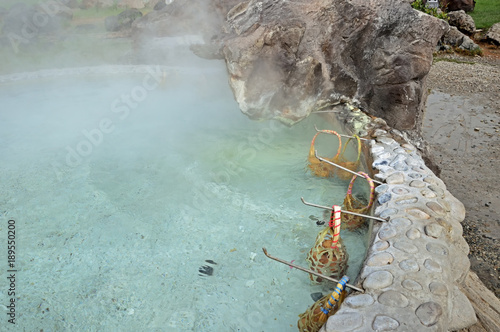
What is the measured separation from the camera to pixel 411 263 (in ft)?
6.29

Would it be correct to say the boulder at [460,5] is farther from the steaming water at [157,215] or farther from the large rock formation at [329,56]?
the steaming water at [157,215]

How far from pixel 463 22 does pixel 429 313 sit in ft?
41.0

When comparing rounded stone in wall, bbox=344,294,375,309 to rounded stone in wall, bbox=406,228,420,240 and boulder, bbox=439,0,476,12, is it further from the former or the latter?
boulder, bbox=439,0,476,12

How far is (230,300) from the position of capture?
2.32m

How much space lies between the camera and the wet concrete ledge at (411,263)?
1635 mm

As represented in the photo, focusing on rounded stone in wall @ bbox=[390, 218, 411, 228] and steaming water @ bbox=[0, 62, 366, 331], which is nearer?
rounded stone in wall @ bbox=[390, 218, 411, 228]

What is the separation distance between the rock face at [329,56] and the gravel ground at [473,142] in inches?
41.3

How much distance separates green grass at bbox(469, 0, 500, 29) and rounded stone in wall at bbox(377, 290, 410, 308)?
13.2m

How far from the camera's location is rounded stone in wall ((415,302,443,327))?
1.60m

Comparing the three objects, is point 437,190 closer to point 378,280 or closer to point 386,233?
point 386,233

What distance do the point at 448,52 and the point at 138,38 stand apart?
8.16 metres

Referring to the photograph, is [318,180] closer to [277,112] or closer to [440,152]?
[277,112]

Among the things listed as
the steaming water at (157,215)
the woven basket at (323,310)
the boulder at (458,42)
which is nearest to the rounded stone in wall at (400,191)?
the steaming water at (157,215)

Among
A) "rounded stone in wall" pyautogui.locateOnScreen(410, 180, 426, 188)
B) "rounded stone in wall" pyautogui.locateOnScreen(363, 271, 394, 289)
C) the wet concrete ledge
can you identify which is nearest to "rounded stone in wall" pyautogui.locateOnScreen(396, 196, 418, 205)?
the wet concrete ledge
